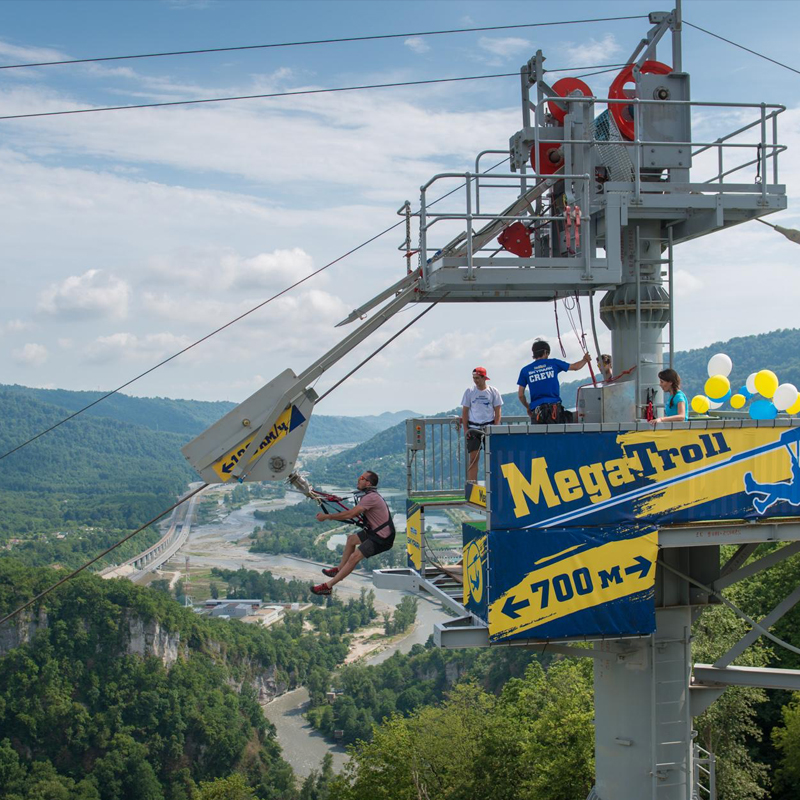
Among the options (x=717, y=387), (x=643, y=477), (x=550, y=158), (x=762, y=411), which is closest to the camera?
(x=643, y=477)

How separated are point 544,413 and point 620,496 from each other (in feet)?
6.87

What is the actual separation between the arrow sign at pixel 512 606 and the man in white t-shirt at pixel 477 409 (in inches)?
139

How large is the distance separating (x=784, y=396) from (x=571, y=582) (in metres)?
5.93

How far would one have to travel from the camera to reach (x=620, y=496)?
1009 cm

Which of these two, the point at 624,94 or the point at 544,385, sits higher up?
the point at 624,94

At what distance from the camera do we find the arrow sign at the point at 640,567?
10.2 meters

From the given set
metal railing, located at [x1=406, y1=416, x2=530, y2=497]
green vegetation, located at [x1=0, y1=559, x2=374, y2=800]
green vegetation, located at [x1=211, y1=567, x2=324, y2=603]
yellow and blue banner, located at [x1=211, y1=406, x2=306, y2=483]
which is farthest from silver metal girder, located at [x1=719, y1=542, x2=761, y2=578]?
green vegetation, located at [x1=211, y1=567, x2=324, y2=603]

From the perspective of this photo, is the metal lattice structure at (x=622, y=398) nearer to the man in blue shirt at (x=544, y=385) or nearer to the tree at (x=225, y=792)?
the man in blue shirt at (x=544, y=385)

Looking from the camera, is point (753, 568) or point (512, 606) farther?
point (753, 568)

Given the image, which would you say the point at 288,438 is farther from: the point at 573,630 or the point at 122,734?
the point at 122,734

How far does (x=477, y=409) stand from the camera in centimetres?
1328

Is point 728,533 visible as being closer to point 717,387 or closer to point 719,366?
point 717,387

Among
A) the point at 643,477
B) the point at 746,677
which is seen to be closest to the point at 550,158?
the point at 643,477

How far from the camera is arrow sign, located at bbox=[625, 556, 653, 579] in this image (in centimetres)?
1016
